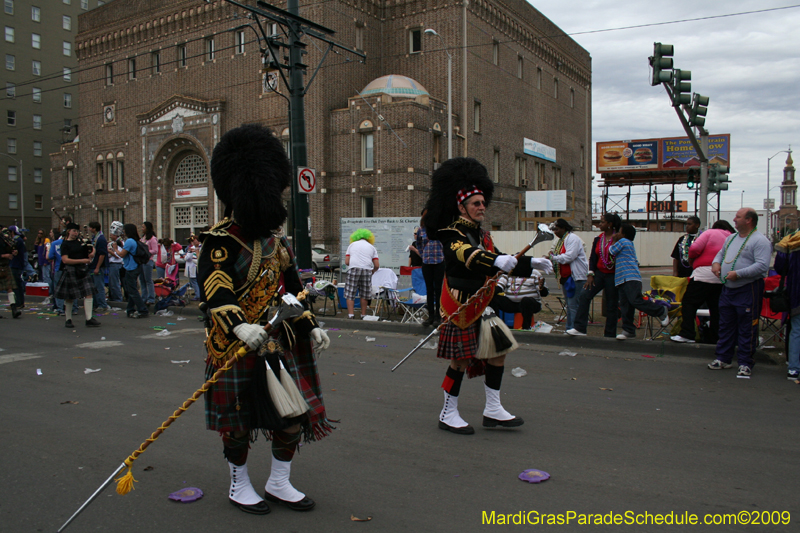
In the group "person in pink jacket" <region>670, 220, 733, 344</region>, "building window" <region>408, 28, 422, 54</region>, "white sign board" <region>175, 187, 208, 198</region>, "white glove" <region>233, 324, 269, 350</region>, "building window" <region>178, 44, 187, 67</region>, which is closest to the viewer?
"white glove" <region>233, 324, 269, 350</region>

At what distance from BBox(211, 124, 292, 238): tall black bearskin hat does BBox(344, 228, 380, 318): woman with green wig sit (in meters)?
7.93

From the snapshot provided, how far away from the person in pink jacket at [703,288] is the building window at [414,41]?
27.2m

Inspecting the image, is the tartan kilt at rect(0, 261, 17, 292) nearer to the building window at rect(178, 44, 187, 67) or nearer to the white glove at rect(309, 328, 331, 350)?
the white glove at rect(309, 328, 331, 350)

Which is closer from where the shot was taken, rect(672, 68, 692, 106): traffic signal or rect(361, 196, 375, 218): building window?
rect(672, 68, 692, 106): traffic signal

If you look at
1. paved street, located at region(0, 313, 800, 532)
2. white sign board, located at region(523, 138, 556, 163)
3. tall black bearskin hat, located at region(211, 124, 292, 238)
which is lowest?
paved street, located at region(0, 313, 800, 532)

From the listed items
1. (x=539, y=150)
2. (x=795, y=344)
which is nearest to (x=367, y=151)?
(x=539, y=150)

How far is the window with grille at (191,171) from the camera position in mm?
36688

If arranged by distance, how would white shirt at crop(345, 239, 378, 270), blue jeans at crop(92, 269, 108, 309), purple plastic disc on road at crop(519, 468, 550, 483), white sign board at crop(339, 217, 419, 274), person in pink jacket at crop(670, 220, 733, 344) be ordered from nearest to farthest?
purple plastic disc on road at crop(519, 468, 550, 483)
person in pink jacket at crop(670, 220, 733, 344)
white shirt at crop(345, 239, 378, 270)
blue jeans at crop(92, 269, 108, 309)
white sign board at crop(339, 217, 419, 274)

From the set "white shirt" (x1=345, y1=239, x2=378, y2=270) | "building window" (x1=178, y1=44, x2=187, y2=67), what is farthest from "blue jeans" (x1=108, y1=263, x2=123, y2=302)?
"building window" (x1=178, y1=44, x2=187, y2=67)

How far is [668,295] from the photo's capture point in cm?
925

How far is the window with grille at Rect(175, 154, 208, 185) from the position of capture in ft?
120

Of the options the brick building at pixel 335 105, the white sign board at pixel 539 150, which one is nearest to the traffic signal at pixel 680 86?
the brick building at pixel 335 105

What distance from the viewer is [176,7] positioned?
35344 millimetres

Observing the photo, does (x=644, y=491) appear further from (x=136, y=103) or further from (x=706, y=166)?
(x=136, y=103)
